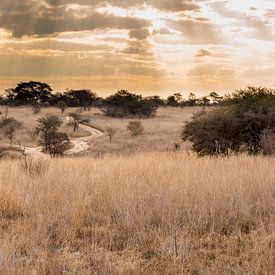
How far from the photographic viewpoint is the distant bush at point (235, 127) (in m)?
16.3

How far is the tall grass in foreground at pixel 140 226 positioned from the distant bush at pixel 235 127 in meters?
9.34

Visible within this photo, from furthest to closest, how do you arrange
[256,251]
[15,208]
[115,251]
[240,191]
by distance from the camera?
[240,191] < [15,208] < [115,251] < [256,251]

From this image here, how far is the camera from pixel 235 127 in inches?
653

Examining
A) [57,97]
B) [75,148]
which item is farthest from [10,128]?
[57,97]

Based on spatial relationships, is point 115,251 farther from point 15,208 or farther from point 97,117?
point 97,117

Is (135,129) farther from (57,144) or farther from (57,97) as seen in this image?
(57,97)

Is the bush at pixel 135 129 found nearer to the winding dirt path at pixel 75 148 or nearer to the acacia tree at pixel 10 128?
the winding dirt path at pixel 75 148

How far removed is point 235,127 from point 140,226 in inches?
491

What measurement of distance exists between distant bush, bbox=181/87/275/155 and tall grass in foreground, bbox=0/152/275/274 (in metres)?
9.34

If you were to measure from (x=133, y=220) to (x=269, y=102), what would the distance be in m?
13.7

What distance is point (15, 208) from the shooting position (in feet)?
18.4

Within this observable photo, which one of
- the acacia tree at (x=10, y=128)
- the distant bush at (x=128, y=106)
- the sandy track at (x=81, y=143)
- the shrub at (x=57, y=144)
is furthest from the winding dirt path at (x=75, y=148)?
the distant bush at (x=128, y=106)

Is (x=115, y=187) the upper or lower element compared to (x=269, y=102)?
lower

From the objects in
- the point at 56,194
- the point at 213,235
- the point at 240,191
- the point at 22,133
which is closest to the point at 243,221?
the point at 213,235
